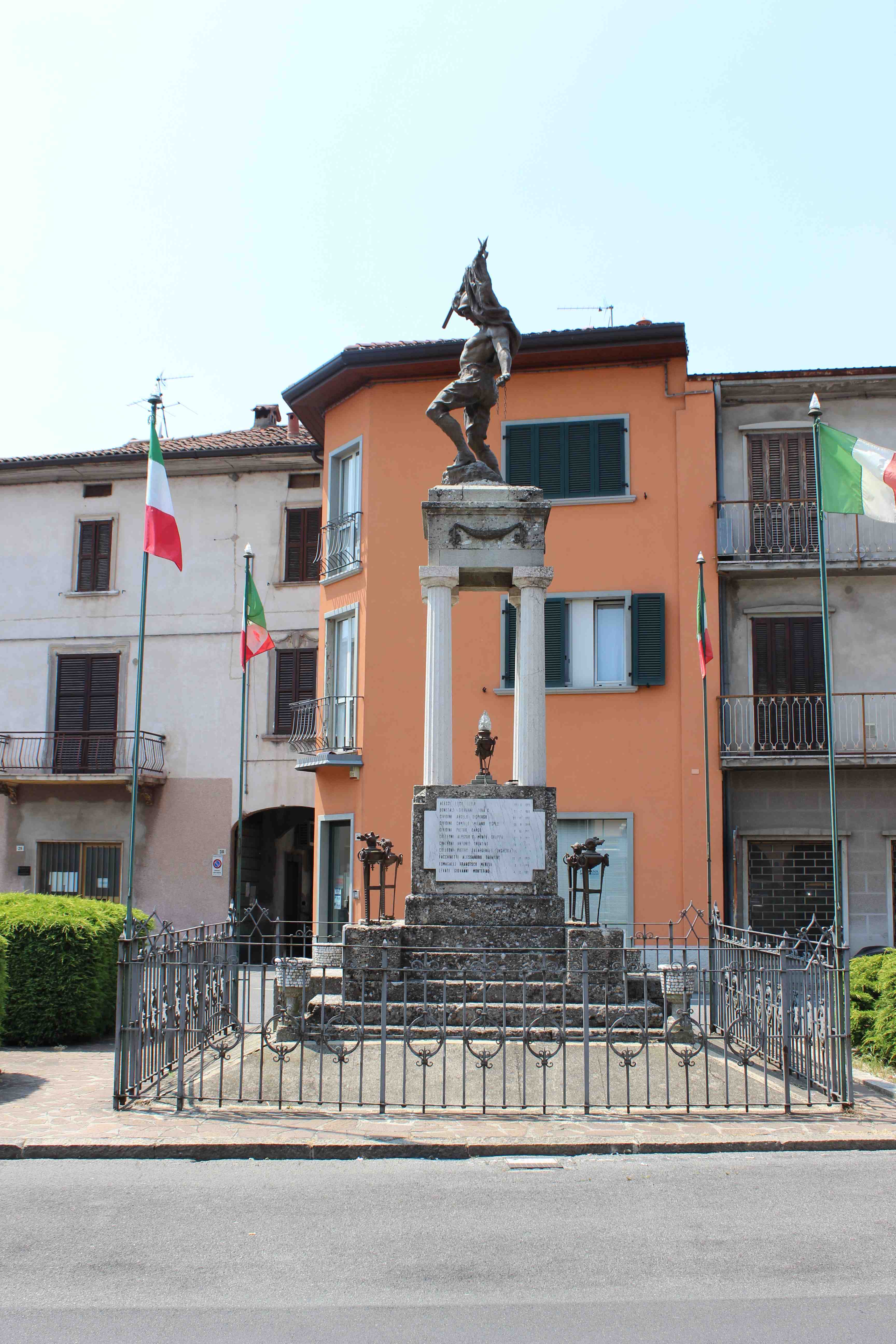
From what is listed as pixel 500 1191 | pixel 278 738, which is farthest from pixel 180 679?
pixel 500 1191

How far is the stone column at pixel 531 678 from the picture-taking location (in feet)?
39.6

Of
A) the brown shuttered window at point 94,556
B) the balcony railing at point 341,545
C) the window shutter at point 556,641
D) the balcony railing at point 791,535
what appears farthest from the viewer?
the brown shuttered window at point 94,556

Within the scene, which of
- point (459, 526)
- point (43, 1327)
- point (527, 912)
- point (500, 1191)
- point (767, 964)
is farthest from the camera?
point (459, 526)

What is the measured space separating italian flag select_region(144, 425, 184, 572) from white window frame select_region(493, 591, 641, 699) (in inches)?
356

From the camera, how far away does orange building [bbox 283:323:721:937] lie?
1956 cm

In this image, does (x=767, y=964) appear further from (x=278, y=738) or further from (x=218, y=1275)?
(x=278, y=738)

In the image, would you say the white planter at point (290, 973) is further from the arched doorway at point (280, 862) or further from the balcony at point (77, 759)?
the arched doorway at point (280, 862)

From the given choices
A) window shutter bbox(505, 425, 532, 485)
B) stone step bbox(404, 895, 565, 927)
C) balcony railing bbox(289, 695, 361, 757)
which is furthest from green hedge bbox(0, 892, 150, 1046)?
window shutter bbox(505, 425, 532, 485)

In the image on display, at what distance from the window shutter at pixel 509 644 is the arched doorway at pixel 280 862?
7414 mm

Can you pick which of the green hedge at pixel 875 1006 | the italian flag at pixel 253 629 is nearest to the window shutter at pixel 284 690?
the italian flag at pixel 253 629

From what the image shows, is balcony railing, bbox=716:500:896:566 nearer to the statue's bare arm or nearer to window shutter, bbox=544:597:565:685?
window shutter, bbox=544:597:565:685

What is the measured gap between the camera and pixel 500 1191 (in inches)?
264

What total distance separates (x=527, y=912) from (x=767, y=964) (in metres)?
2.48

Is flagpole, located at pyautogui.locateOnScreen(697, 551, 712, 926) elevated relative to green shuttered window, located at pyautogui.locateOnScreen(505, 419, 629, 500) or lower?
lower
